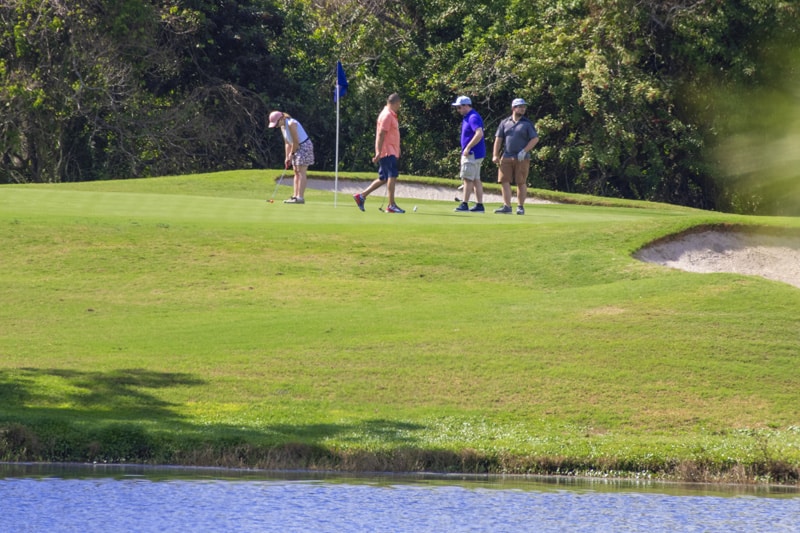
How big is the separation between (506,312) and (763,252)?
6061 millimetres

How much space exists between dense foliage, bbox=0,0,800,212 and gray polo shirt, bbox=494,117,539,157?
57.3ft

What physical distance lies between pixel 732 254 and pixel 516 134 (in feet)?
14.2

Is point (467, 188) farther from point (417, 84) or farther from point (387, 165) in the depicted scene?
point (417, 84)

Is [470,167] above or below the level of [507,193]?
above

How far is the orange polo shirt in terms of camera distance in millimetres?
22766

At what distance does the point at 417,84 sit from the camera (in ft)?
157

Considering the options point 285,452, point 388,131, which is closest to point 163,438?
point 285,452

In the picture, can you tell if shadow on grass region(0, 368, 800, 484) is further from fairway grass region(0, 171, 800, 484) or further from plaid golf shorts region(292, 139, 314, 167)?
plaid golf shorts region(292, 139, 314, 167)

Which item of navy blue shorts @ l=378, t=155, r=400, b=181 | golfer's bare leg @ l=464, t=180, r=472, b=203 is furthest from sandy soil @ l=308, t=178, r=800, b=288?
navy blue shorts @ l=378, t=155, r=400, b=181

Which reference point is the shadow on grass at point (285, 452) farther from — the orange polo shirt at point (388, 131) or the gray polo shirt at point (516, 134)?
the gray polo shirt at point (516, 134)

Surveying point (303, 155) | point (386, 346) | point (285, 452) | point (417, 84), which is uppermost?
point (417, 84)

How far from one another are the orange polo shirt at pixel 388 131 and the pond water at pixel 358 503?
477 inches

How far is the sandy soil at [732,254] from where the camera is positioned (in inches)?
832

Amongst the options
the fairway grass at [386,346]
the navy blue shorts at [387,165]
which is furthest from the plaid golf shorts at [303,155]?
the navy blue shorts at [387,165]
